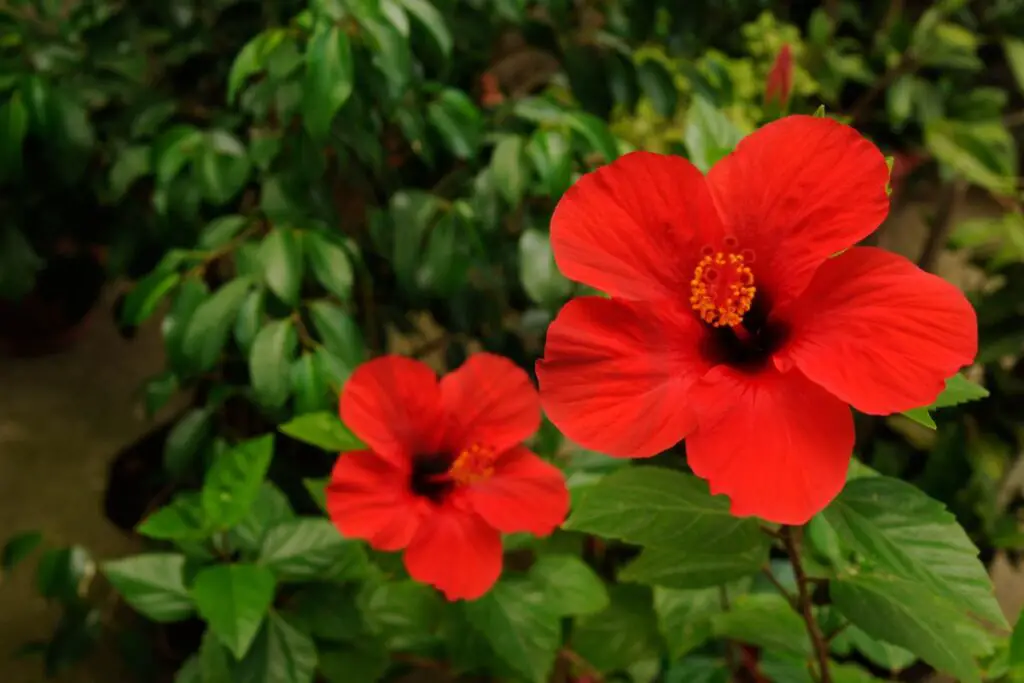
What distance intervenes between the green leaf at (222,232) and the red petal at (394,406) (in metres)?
0.37

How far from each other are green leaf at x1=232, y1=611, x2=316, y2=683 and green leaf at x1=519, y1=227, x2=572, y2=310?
429 mm

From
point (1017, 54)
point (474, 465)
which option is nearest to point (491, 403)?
point (474, 465)

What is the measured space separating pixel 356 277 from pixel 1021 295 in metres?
1.08

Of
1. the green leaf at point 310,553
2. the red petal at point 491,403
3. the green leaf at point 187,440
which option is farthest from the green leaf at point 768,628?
the green leaf at point 187,440

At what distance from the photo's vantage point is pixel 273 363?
2.94 ft

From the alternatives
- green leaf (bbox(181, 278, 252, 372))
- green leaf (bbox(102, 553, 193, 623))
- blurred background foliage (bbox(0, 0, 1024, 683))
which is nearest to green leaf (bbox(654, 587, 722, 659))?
blurred background foliage (bbox(0, 0, 1024, 683))

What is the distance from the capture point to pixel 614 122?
1.65 m

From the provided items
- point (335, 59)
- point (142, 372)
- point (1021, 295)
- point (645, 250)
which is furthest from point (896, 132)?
point (142, 372)

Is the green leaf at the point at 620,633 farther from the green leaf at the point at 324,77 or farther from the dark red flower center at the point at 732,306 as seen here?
the green leaf at the point at 324,77

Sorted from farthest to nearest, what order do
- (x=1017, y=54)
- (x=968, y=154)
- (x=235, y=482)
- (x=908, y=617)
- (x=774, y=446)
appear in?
(x=1017, y=54) → (x=968, y=154) → (x=235, y=482) → (x=908, y=617) → (x=774, y=446)

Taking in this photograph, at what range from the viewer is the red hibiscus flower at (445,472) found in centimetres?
66

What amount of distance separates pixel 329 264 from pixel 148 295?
214 mm

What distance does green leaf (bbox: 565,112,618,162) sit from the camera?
3.11 feet

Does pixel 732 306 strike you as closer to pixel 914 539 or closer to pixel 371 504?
pixel 914 539
